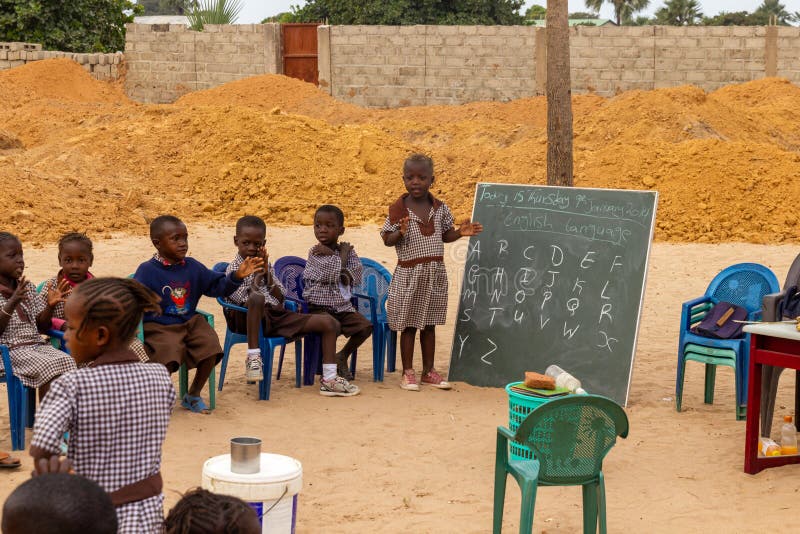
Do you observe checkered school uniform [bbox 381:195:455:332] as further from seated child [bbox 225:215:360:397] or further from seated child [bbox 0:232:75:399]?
seated child [bbox 0:232:75:399]

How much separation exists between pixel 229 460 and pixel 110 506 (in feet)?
5.41

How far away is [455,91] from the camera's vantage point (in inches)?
949

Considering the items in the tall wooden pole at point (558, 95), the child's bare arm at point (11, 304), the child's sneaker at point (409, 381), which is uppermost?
the tall wooden pole at point (558, 95)

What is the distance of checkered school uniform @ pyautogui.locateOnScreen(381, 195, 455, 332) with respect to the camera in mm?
7629

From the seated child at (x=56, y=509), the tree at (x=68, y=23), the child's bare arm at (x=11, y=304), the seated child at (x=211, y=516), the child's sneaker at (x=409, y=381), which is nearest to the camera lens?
the seated child at (x=56, y=509)

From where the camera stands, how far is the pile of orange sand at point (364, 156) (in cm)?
1569

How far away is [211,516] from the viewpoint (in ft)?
8.75

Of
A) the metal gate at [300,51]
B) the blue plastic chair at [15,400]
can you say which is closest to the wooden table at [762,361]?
the blue plastic chair at [15,400]

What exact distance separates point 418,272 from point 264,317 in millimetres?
1158

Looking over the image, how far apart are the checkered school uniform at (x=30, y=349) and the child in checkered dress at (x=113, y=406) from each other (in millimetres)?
2913

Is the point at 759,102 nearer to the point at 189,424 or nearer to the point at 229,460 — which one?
the point at 189,424

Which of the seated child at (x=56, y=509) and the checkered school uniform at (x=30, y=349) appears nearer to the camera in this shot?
the seated child at (x=56, y=509)

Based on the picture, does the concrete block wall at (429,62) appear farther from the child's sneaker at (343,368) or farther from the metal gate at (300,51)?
the child's sneaker at (343,368)

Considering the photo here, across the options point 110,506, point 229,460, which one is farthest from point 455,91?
point 110,506
